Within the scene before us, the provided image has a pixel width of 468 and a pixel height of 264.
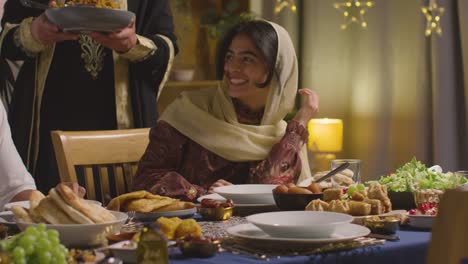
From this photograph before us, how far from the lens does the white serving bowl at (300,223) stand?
140 cm

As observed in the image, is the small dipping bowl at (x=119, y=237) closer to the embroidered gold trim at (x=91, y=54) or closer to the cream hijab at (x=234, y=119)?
the cream hijab at (x=234, y=119)

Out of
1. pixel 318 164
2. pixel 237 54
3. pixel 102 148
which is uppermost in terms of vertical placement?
pixel 237 54

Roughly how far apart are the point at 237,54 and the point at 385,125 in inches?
Answer: 74.0

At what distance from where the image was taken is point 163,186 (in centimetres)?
239

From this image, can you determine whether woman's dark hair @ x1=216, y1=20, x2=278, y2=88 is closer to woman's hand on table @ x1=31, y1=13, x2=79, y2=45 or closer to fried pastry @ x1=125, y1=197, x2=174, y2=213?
woman's hand on table @ x1=31, y1=13, x2=79, y2=45

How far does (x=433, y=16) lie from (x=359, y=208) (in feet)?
7.74

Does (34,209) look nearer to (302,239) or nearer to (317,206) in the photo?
(302,239)

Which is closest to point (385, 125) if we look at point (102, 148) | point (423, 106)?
point (423, 106)

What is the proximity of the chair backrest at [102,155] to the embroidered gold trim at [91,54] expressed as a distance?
16.6 inches

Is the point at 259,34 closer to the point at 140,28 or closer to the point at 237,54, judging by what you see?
the point at 237,54

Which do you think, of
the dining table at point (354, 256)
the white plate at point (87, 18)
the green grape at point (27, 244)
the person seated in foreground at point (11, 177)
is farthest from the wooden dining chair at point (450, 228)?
the white plate at point (87, 18)

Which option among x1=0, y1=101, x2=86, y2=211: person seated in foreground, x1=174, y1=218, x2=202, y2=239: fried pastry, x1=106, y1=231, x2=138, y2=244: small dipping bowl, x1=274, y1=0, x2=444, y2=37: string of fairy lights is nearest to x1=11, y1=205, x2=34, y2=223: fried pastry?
x1=106, y1=231, x2=138, y2=244: small dipping bowl

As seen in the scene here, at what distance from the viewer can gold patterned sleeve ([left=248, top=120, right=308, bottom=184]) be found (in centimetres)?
256

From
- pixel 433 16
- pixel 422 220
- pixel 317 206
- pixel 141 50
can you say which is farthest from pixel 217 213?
pixel 433 16
